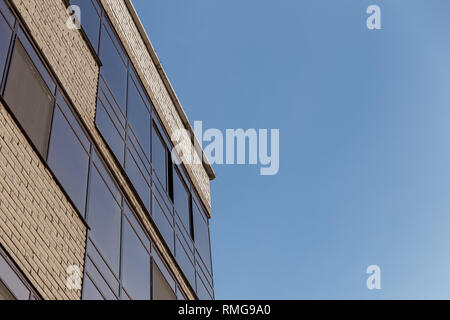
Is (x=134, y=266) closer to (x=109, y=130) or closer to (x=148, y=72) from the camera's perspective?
(x=109, y=130)

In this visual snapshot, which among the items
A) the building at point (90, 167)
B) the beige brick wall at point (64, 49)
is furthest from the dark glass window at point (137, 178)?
the beige brick wall at point (64, 49)

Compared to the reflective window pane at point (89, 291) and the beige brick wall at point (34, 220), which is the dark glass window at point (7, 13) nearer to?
the beige brick wall at point (34, 220)

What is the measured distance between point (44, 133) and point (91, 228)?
5.78 feet

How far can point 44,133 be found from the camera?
392 inches

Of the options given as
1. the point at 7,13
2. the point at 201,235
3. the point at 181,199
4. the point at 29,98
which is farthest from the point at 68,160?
the point at 201,235

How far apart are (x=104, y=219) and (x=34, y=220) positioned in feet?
9.23

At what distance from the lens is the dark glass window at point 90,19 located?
1361 centimetres

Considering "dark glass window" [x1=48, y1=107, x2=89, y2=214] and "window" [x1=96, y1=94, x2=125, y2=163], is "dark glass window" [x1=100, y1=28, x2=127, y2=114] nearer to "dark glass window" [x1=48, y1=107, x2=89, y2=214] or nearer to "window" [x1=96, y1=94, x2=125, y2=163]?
"window" [x1=96, y1=94, x2=125, y2=163]

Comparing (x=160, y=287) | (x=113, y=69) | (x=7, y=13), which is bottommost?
(x=160, y=287)

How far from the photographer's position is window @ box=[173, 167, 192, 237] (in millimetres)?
16938

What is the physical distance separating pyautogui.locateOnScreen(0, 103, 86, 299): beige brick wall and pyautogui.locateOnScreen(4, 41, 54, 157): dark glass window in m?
0.36

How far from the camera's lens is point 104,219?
1148cm
